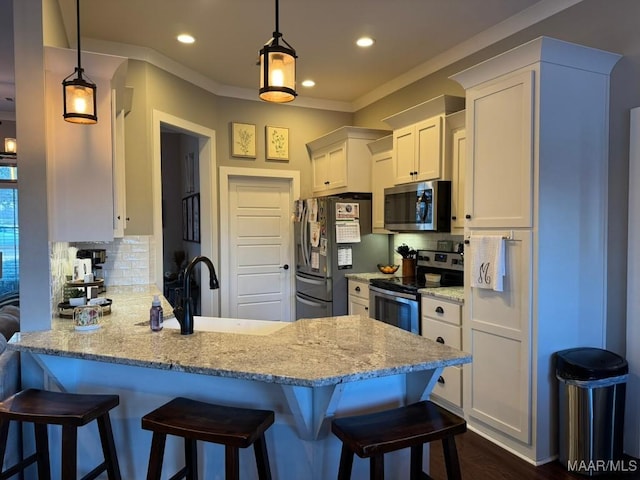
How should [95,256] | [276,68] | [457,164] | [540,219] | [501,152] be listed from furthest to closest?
1. [457,164]
2. [95,256]
3. [501,152]
4. [540,219]
5. [276,68]

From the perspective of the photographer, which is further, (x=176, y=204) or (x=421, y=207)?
(x=176, y=204)

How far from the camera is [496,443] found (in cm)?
275

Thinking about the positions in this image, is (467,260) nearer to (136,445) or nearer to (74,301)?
(136,445)

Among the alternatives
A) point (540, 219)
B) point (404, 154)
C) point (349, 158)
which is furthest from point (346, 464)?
point (349, 158)

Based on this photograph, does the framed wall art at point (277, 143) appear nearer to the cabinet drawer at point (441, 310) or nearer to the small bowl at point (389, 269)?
the small bowl at point (389, 269)

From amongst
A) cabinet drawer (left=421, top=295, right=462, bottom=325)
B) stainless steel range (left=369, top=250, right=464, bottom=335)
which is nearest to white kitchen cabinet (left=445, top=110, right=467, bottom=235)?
stainless steel range (left=369, top=250, right=464, bottom=335)

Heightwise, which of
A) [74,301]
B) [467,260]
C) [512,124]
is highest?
[512,124]

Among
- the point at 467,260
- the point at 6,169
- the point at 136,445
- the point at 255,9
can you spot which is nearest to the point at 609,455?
the point at 467,260

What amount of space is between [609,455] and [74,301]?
122 inches

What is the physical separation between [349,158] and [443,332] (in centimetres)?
219

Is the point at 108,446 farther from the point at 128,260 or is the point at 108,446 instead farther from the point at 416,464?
the point at 128,260

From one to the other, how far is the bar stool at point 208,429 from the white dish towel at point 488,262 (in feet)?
5.64

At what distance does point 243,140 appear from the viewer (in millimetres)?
4828

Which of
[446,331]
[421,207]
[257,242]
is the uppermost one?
[421,207]
